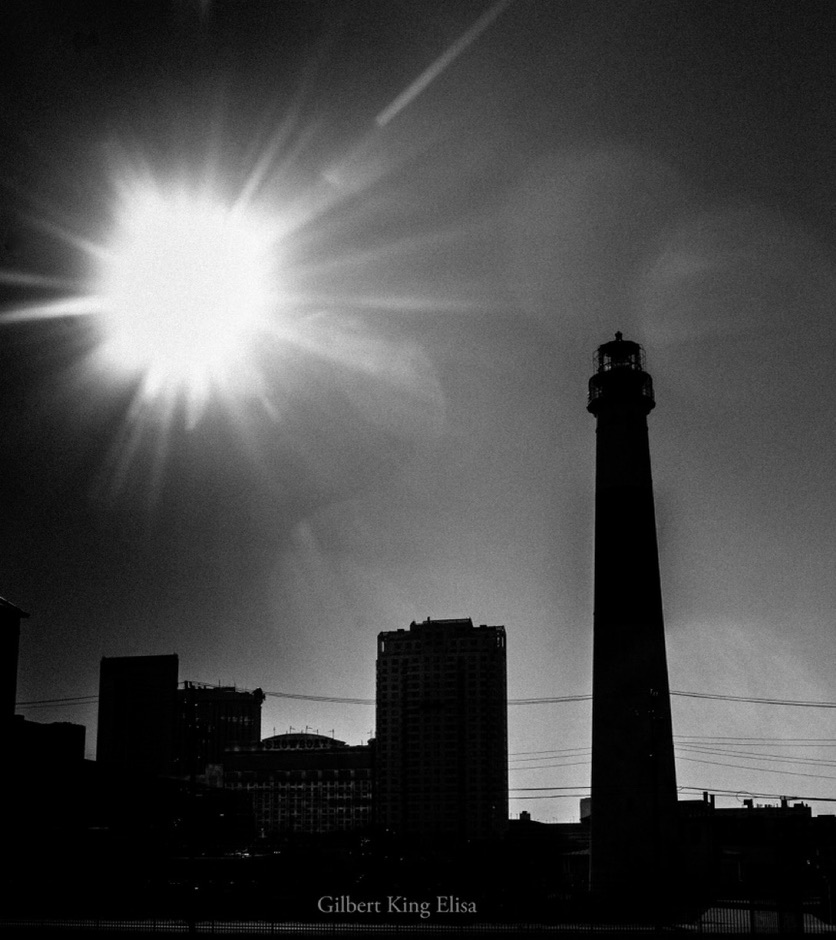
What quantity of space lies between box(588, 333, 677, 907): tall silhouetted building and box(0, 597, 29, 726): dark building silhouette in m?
45.0

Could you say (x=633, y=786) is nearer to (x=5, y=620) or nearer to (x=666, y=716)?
(x=666, y=716)

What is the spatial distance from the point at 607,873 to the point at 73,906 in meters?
25.1

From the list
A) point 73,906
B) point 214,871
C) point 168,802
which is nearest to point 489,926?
point 73,906

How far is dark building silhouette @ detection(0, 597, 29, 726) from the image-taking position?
245 ft

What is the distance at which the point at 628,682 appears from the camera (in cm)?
4934

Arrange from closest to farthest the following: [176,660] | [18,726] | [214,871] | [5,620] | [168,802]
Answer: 1. [214,871]
2. [18,726]
3. [5,620]
4. [168,802]
5. [176,660]

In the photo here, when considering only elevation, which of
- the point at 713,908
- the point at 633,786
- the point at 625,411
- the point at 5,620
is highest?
the point at 625,411

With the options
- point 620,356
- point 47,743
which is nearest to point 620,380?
point 620,356

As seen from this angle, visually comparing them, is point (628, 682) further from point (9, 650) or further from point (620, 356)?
point (9, 650)

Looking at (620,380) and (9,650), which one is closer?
(620,380)

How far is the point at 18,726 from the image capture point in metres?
70.9

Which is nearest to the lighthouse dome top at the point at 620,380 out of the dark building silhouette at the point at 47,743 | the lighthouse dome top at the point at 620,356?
the lighthouse dome top at the point at 620,356

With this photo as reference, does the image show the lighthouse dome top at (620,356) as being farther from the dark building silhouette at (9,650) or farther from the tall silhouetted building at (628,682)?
the dark building silhouette at (9,650)

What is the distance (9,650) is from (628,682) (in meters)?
48.0
